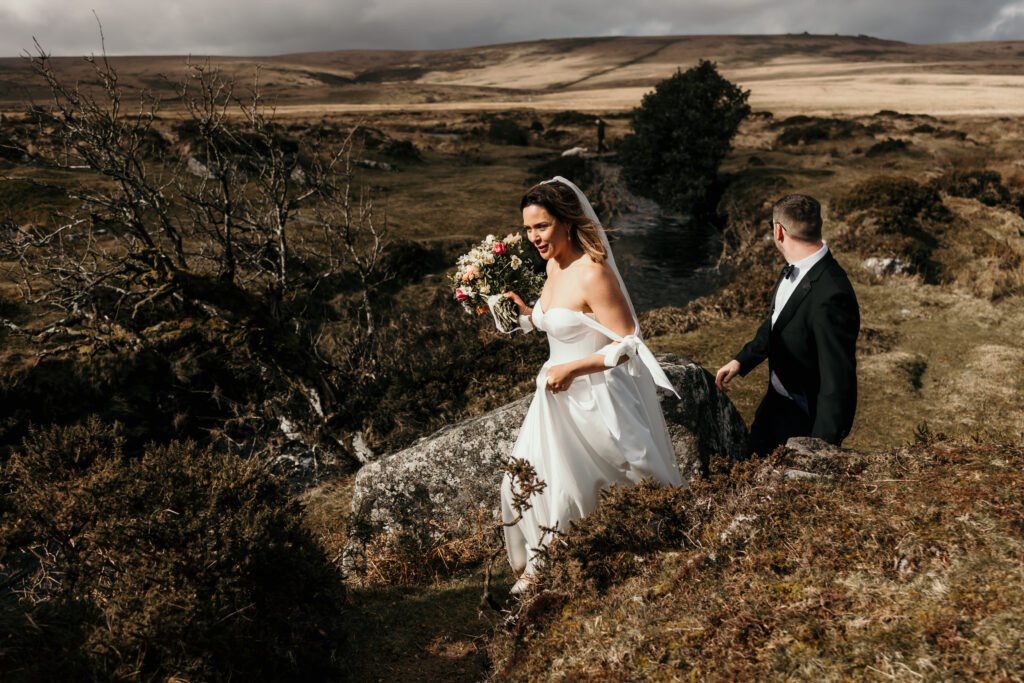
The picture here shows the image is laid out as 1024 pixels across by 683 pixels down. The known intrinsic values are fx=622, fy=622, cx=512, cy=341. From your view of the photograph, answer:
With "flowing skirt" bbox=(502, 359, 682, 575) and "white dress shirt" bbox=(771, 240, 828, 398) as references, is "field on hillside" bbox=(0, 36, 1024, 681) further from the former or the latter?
"white dress shirt" bbox=(771, 240, 828, 398)

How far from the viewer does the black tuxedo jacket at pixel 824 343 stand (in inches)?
165

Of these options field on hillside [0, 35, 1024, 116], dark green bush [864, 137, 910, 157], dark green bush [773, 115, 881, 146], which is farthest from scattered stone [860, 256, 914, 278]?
field on hillside [0, 35, 1024, 116]

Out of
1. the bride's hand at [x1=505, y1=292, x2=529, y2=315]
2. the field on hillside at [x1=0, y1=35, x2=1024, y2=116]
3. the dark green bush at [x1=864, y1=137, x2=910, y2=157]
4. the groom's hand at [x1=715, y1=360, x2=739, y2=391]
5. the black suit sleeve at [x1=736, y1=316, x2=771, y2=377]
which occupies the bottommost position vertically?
the groom's hand at [x1=715, y1=360, x2=739, y2=391]

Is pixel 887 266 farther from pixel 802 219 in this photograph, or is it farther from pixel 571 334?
pixel 571 334

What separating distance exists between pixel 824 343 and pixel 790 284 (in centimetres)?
62

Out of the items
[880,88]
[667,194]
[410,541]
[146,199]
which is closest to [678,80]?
[667,194]

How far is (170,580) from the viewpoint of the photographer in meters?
3.50

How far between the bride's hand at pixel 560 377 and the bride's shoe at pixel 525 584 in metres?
1.30

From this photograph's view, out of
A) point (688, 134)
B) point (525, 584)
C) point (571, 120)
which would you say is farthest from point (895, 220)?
point (571, 120)

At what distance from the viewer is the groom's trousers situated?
4863mm

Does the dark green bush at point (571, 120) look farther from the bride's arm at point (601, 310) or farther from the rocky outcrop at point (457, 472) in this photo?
the bride's arm at point (601, 310)

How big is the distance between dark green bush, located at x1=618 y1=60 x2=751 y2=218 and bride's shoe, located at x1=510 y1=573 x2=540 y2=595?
2775 centimetres

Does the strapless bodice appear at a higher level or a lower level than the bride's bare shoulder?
Answer: lower

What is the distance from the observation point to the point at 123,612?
3.36 meters
